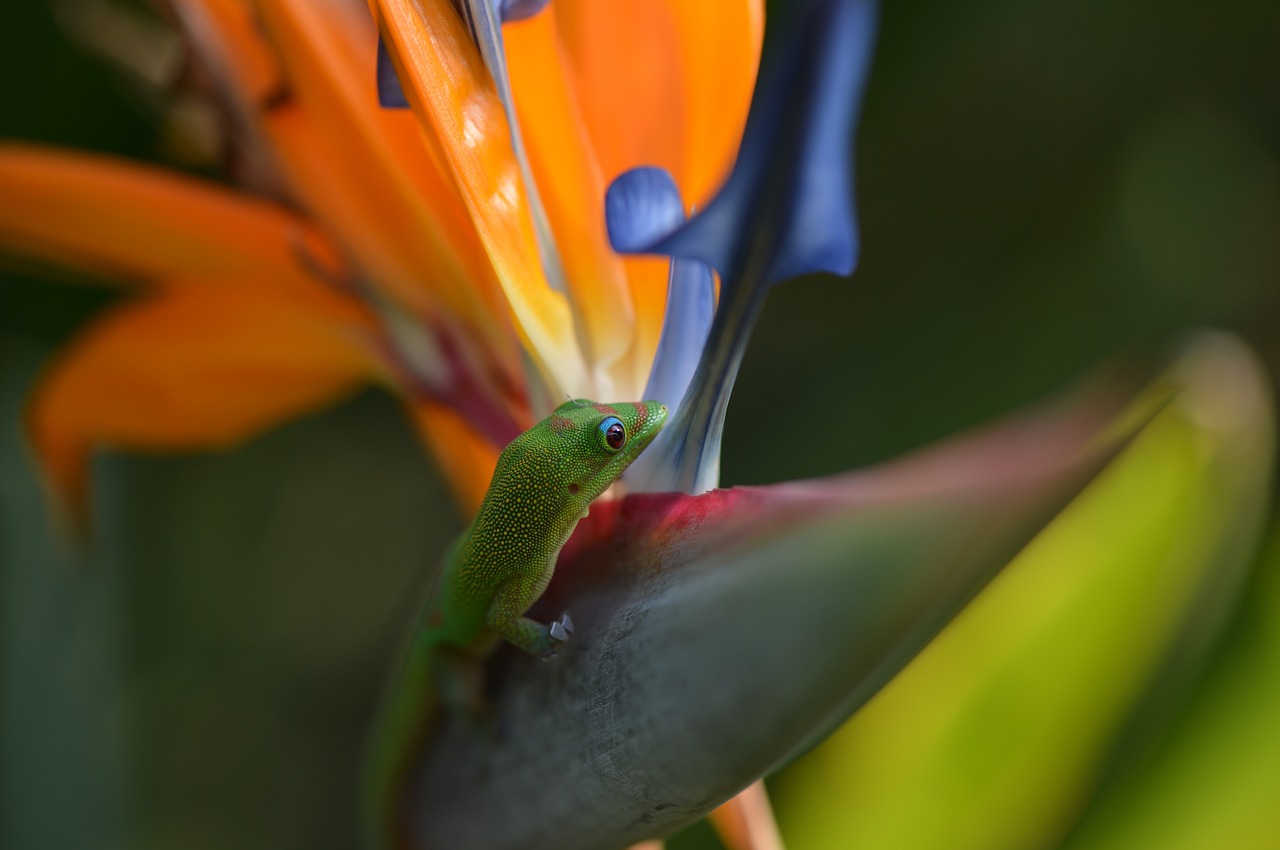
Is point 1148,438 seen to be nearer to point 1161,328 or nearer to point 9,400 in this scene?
point 1161,328

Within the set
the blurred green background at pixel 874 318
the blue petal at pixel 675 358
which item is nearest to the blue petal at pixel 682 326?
Result: the blue petal at pixel 675 358

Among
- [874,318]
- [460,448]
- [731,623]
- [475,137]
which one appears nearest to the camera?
[731,623]

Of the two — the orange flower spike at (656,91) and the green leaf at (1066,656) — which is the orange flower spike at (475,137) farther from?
the green leaf at (1066,656)

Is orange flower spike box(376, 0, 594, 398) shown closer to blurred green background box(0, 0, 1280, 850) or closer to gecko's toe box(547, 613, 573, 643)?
gecko's toe box(547, 613, 573, 643)

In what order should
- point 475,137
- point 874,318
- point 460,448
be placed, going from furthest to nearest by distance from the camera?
1. point 874,318
2. point 460,448
3. point 475,137

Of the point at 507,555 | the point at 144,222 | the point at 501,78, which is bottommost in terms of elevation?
the point at 507,555

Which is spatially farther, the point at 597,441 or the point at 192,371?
the point at 192,371

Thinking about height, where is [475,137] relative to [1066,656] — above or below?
above

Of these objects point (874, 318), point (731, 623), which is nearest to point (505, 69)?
point (731, 623)

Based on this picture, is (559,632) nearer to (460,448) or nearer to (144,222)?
(460,448)
